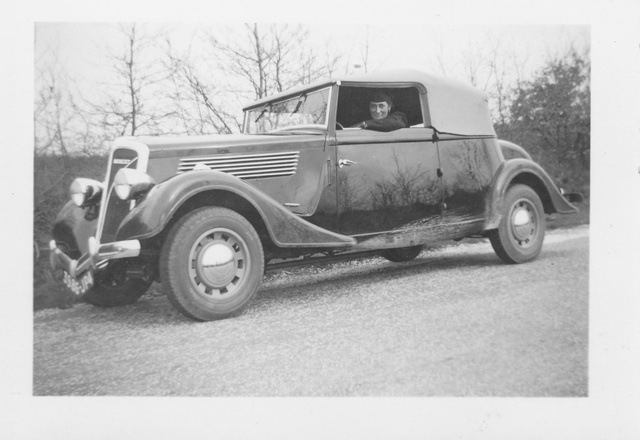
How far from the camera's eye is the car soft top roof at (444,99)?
2949 millimetres

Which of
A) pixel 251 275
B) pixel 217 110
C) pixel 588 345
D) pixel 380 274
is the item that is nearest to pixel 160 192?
pixel 251 275

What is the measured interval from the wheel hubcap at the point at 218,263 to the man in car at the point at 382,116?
1109 millimetres

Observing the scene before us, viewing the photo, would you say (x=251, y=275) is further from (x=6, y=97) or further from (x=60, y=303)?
(x=6, y=97)

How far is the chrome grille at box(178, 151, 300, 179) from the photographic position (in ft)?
8.14

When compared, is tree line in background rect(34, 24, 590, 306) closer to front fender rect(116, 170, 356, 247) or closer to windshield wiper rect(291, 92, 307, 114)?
windshield wiper rect(291, 92, 307, 114)

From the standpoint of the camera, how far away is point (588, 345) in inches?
97.1

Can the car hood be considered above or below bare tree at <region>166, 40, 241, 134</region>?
below

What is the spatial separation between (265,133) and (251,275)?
105 cm

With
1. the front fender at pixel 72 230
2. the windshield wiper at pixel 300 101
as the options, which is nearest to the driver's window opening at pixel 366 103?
the windshield wiper at pixel 300 101

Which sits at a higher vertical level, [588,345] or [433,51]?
[433,51]

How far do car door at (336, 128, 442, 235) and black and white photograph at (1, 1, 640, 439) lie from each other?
1cm

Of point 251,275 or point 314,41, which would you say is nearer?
point 251,275

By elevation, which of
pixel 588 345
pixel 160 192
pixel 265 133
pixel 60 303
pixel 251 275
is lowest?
pixel 588 345

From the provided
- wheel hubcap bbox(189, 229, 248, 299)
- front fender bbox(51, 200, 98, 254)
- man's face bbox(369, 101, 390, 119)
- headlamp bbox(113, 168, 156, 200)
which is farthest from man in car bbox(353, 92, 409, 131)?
front fender bbox(51, 200, 98, 254)
